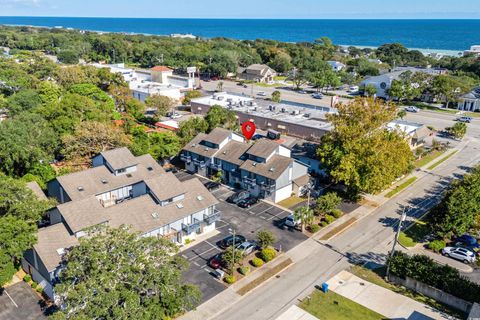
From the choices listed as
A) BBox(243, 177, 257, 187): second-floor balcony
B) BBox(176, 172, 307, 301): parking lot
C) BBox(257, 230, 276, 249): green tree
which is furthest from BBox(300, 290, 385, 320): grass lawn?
BBox(243, 177, 257, 187): second-floor balcony

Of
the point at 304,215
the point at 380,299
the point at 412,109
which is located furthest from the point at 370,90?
the point at 380,299

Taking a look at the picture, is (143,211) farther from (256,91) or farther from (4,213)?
(256,91)

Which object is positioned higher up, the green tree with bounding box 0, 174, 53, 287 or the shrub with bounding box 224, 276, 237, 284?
the green tree with bounding box 0, 174, 53, 287

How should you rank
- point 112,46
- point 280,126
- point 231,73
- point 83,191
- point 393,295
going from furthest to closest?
point 112,46 → point 231,73 → point 280,126 → point 83,191 → point 393,295

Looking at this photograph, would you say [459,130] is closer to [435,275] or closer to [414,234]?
[414,234]

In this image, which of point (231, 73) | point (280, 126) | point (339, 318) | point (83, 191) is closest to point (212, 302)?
point (339, 318)

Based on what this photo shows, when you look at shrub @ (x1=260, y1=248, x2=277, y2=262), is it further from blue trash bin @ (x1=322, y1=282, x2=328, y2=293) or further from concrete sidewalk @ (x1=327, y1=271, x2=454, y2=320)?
blue trash bin @ (x1=322, y1=282, x2=328, y2=293)
